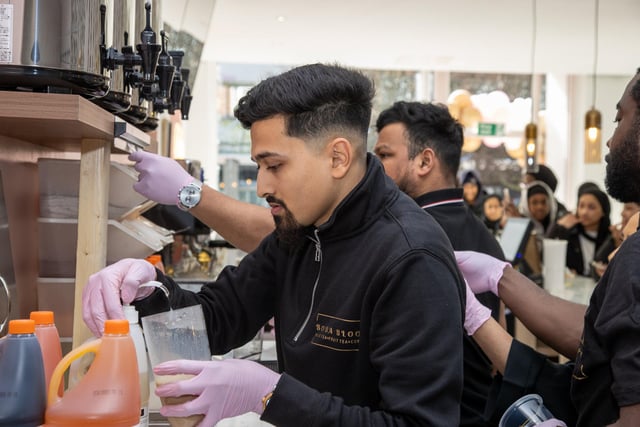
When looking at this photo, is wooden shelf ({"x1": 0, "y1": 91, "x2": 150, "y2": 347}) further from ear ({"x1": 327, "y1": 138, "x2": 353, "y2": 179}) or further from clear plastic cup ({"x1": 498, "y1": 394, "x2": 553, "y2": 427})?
clear plastic cup ({"x1": 498, "y1": 394, "x2": 553, "y2": 427})

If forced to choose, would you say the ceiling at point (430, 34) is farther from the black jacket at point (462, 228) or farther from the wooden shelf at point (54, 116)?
the wooden shelf at point (54, 116)

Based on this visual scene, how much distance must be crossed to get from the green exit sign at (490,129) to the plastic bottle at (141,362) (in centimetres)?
1145

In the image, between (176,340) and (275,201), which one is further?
(275,201)

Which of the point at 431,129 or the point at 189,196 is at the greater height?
the point at 431,129

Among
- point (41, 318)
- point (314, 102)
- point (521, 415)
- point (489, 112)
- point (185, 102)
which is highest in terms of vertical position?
point (489, 112)

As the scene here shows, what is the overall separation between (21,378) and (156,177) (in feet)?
3.46

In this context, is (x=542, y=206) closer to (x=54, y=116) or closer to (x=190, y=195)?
(x=190, y=195)

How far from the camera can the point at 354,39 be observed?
33.3 feet

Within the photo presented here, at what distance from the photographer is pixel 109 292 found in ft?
5.09

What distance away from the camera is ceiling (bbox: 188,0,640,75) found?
838 centimetres

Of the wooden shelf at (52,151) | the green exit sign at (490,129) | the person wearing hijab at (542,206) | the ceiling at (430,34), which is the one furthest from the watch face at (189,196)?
the green exit sign at (490,129)

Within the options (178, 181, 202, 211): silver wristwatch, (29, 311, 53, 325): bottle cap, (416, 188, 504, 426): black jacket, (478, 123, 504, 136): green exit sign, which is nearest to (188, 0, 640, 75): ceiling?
(478, 123, 504, 136): green exit sign

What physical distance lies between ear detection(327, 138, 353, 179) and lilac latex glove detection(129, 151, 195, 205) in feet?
2.52

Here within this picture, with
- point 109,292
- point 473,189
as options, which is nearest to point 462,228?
point 109,292
